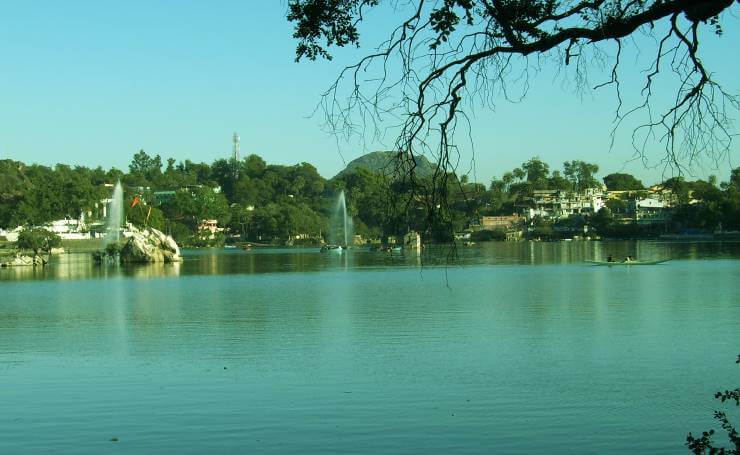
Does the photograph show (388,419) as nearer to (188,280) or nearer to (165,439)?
(165,439)

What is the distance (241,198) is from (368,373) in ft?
542

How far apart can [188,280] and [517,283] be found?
57.4 feet

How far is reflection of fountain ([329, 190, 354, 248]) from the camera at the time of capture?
13738 centimetres

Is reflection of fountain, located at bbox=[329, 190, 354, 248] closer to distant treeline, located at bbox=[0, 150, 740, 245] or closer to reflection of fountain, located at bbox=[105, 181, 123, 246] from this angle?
distant treeline, located at bbox=[0, 150, 740, 245]

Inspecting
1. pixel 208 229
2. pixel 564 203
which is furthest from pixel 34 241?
pixel 564 203

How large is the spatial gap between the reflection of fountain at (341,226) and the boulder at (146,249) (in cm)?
5967

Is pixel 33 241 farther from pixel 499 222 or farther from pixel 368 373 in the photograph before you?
pixel 499 222

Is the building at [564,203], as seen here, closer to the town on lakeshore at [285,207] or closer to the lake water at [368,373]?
the town on lakeshore at [285,207]

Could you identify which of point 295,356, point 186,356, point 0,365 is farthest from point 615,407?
point 0,365

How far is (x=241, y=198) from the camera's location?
588ft

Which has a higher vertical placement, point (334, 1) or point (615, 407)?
point (334, 1)

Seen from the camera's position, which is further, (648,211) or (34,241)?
(648,211)

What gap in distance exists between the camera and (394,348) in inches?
763

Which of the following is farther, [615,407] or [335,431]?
[615,407]
